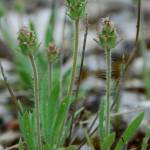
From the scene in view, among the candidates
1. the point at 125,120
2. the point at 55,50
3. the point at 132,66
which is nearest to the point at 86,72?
the point at 132,66

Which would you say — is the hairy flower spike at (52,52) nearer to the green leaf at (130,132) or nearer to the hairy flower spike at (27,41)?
the hairy flower spike at (27,41)

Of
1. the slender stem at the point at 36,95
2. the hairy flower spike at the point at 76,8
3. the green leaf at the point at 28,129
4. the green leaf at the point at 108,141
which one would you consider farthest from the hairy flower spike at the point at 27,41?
the green leaf at the point at 108,141

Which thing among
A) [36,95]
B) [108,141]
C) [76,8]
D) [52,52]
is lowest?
[108,141]

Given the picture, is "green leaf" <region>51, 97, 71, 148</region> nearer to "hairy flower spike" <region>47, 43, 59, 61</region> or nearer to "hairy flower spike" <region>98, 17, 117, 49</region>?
"hairy flower spike" <region>47, 43, 59, 61</region>

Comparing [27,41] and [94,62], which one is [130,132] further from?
[94,62]

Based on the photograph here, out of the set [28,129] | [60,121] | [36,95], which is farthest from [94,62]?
[36,95]

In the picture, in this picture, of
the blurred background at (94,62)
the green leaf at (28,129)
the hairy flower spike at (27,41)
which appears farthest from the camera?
the blurred background at (94,62)

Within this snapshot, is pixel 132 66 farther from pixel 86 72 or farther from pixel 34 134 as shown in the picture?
pixel 34 134
